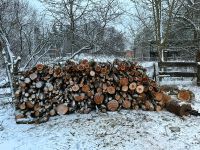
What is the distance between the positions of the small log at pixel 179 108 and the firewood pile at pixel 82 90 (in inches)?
10.3

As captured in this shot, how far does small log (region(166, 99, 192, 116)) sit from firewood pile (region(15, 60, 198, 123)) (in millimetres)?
262

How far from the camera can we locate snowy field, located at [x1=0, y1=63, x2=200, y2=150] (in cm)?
697

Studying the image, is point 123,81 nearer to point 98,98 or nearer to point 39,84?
point 98,98

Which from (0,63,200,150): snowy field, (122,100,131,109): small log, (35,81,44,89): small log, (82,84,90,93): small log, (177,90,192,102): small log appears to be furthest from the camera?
(177,90,192,102): small log

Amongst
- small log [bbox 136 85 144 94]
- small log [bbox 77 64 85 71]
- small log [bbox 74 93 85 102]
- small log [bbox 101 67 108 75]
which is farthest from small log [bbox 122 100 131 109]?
small log [bbox 77 64 85 71]

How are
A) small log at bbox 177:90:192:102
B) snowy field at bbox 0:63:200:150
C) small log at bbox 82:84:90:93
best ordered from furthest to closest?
small log at bbox 177:90:192:102 < small log at bbox 82:84:90:93 < snowy field at bbox 0:63:200:150

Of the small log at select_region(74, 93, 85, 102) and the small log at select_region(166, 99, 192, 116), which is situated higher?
the small log at select_region(74, 93, 85, 102)

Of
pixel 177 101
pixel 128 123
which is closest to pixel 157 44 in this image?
pixel 177 101

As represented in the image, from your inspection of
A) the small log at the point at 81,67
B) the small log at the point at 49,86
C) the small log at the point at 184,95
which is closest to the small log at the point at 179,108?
the small log at the point at 184,95

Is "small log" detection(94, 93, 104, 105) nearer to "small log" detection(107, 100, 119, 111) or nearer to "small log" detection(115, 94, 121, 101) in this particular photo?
"small log" detection(107, 100, 119, 111)

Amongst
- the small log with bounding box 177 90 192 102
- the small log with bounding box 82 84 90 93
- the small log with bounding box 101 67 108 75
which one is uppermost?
the small log with bounding box 101 67 108 75

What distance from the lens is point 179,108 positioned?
840cm

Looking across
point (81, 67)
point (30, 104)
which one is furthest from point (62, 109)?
point (81, 67)

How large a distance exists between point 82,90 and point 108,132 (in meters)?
1.39
